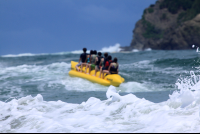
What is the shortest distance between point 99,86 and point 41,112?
4200mm

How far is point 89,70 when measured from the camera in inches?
351

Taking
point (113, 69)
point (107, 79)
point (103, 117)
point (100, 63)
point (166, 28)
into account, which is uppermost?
point (166, 28)

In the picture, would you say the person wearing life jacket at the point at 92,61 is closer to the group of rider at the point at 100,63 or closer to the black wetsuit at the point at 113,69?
the group of rider at the point at 100,63

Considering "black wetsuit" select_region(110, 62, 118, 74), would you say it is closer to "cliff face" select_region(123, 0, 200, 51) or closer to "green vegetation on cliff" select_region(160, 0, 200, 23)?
"cliff face" select_region(123, 0, 200, 51)

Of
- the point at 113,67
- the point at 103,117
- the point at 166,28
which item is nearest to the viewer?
the point at 103,117

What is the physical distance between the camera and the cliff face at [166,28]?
3850 centimetres

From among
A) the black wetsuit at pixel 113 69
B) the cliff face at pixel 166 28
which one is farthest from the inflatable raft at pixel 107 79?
the cliff face at pixel 166 28

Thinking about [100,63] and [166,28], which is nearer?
[100,63]

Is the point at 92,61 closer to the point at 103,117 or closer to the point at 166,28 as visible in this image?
the point at 103,117

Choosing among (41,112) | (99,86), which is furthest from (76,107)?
(99,86)

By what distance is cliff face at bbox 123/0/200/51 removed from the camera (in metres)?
38.5

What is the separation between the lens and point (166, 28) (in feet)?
150

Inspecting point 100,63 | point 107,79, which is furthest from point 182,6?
point 107,79

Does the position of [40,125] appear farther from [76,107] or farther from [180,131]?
[180,131]
